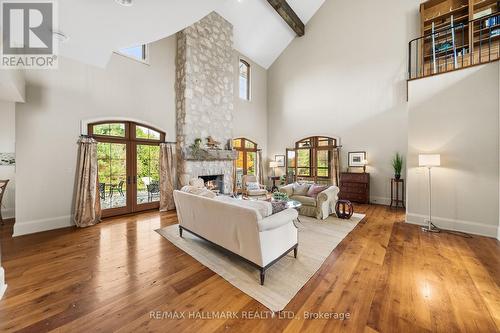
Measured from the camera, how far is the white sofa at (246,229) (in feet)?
7.37

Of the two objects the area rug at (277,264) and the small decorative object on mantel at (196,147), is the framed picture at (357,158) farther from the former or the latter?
Answer: the small decorative object on mantel at (196,147)

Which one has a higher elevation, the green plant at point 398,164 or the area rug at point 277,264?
the green plant at point 398,164

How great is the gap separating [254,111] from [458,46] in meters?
6.44

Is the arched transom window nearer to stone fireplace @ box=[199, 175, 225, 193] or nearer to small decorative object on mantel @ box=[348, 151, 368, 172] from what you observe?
small decorative object on mantel @ box=[348, 151, 368, 172]

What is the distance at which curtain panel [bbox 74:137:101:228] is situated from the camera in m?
4.22

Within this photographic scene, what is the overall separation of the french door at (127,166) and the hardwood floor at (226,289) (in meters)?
1.64

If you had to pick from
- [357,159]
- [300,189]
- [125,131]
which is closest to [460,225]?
[300,189]

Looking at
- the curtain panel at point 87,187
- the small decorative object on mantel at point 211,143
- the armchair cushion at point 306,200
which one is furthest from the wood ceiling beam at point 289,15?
the curtain panel at point 87,187

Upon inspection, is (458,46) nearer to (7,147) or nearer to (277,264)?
(277,264)

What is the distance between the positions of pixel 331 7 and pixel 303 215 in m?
7.79

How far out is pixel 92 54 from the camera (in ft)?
10.00

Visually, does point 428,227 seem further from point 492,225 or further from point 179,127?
point 179,127

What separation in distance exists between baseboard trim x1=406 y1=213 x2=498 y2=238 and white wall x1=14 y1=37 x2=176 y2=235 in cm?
704

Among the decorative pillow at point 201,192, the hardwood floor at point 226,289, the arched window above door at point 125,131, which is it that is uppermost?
the arched window above door at point 125,131
